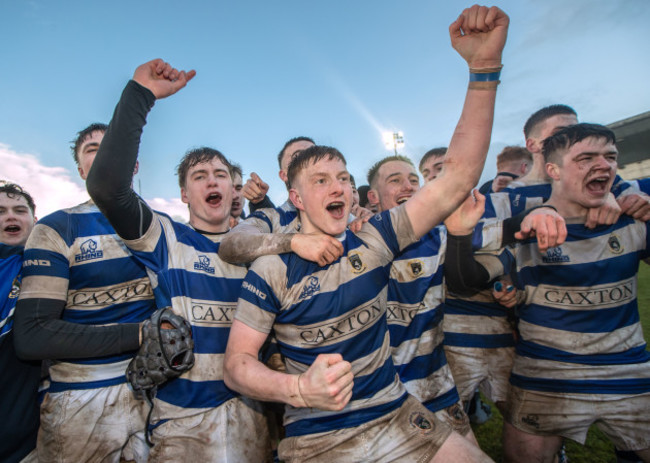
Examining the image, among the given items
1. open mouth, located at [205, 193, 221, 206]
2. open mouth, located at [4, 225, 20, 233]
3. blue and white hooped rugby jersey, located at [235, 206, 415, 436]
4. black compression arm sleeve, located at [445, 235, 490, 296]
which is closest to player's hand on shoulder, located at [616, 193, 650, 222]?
black compression arm sleeve, located at [445, 235, 490, 296]

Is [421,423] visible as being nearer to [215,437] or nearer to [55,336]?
[215,437]

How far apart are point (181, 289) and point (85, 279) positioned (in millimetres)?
785

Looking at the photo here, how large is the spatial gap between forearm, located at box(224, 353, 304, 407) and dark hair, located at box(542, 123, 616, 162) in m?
3.03

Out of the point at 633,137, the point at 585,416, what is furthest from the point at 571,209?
the point at 633,137

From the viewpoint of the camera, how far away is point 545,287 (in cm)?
Answer: 274

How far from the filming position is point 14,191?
376cm

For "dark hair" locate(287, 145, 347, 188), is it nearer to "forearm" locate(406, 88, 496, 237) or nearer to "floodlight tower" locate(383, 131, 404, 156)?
"forearm" locate(406, 88, 496, 237)

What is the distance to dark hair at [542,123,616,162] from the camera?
2.77 meters

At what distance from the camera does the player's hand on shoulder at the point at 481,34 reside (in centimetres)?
175

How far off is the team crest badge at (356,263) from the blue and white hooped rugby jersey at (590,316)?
1768 mm

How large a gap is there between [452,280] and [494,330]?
1.01 m

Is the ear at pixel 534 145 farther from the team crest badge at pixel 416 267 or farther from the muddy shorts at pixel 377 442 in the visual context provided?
the muddy shorts at pixel 377 442

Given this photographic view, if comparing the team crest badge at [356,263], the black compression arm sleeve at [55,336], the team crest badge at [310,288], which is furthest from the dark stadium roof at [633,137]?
the black compression arm sleeve at [55,336]

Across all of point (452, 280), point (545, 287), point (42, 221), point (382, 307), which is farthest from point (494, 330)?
point (42, 221)
